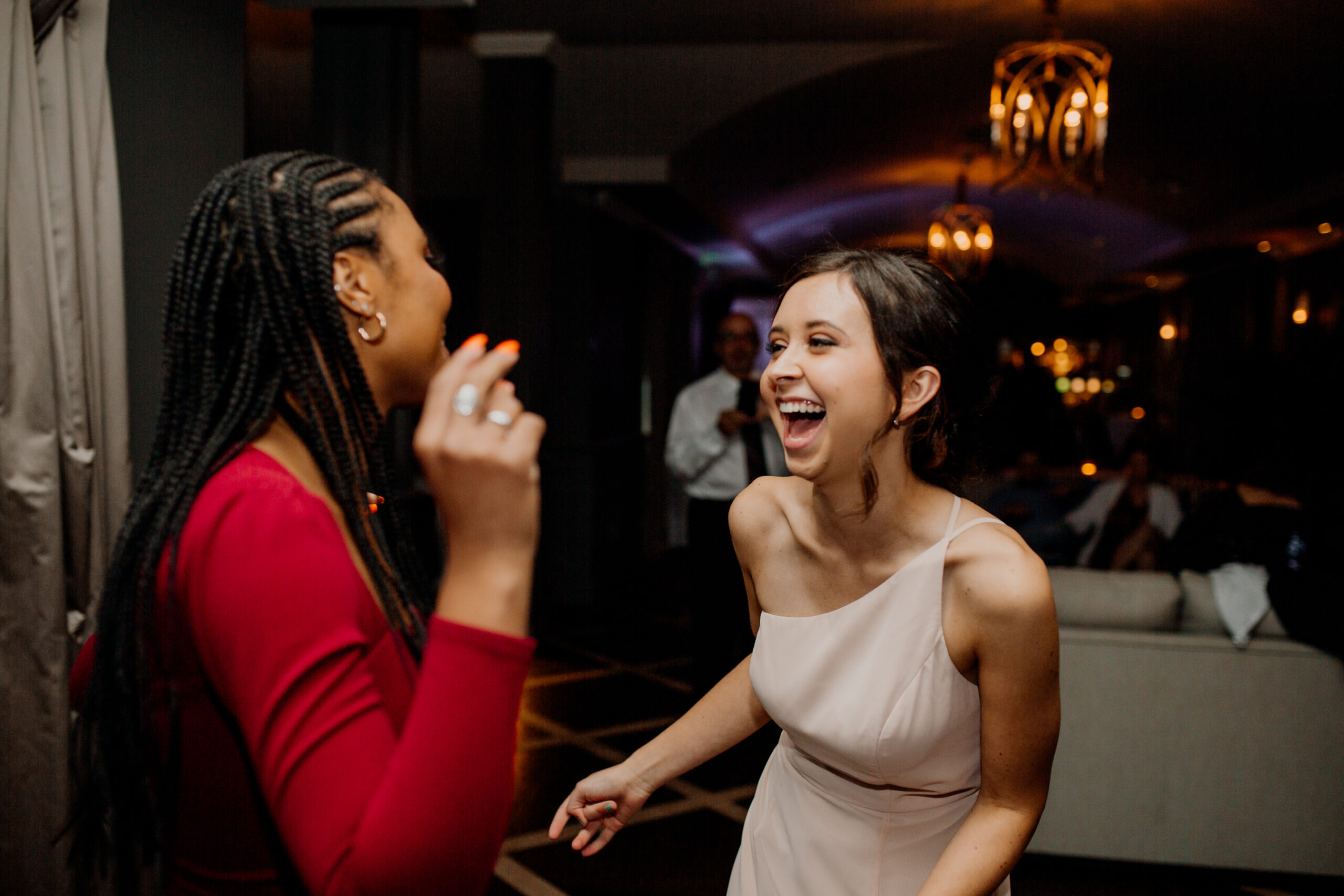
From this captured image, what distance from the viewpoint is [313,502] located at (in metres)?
0.73

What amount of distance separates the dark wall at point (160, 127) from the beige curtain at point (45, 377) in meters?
0.17

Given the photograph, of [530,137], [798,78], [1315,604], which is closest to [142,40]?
[1315,604]

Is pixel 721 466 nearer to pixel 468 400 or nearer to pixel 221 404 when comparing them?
pixel 221 404

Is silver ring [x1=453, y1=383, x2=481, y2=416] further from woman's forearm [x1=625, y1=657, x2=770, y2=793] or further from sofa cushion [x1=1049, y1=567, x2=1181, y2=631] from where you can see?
sofa cushion [x1=1049, y1=567, x2=1181, y2=631]

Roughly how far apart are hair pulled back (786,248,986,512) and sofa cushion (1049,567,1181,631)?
1.99 m

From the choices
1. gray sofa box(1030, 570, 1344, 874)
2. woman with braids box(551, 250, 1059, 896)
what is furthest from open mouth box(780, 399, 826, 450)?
gray sofa box(1030, 570, 1344, 874)

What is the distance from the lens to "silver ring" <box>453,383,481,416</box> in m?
0.68

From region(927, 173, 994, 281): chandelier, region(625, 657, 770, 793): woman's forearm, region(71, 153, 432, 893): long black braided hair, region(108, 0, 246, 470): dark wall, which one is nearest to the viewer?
region(71, 153, 432, 893): long black braided hair

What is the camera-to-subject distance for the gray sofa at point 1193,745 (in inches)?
121

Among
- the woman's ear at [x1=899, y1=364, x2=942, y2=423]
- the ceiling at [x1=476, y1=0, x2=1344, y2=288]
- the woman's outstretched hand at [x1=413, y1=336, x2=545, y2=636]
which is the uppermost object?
the ceiling at [x1=476, y1=0, x2=1344, y2=288]

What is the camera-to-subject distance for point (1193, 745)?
314cm

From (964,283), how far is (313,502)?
727 cm

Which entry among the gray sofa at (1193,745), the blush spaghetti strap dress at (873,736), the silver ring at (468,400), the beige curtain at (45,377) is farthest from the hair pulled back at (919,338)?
the gray sofa at (1193,745)

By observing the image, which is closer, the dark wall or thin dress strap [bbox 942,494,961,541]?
thin dress strap [bbox 942,494,961,541]
